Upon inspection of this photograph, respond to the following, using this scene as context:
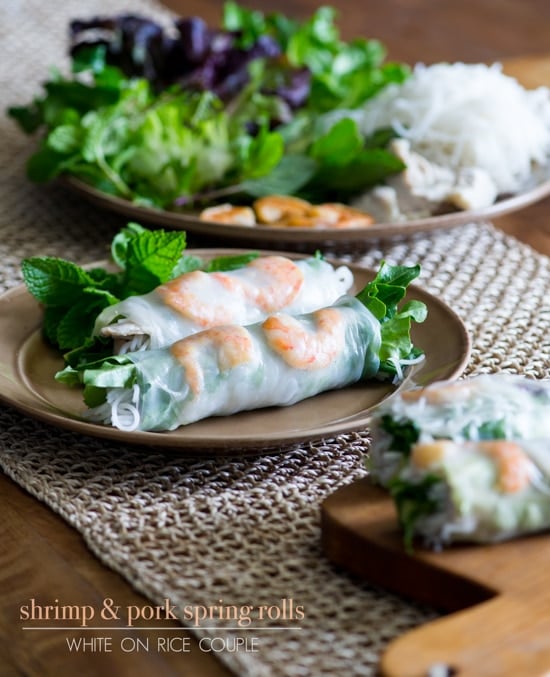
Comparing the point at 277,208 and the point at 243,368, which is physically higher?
the point at 243,368

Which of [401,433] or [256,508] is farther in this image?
[256,508]

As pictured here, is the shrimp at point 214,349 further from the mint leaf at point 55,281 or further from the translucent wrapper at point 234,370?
the mint leaf at point 55,281

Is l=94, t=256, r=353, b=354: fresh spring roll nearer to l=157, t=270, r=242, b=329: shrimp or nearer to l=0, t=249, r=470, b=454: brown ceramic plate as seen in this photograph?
l=157, t=270, r=242, b=329: shrimp

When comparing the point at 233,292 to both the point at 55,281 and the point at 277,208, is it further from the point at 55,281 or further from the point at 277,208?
the point at 277,208

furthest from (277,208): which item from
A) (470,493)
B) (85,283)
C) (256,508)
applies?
(470,493)

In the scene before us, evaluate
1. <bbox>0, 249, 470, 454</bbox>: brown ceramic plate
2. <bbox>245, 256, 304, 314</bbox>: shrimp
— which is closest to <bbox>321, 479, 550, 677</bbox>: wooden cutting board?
<bbox>0, 249, 470, 454</bbox>: brown ceramic plate
